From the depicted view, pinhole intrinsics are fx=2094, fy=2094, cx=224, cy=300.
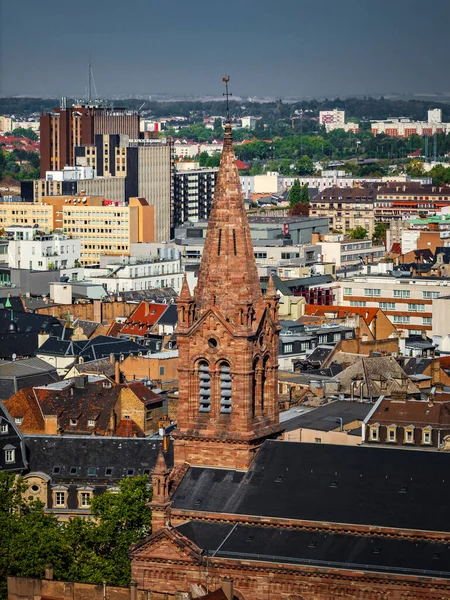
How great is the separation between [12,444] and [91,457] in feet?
17.1

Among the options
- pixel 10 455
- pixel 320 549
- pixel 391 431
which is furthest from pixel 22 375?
pixel 320 549

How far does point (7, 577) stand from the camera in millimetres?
102375

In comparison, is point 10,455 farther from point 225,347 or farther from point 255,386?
point 225,347

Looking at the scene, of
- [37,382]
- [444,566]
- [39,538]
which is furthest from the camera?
[37,382]

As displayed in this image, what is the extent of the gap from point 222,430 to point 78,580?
33.9 ft

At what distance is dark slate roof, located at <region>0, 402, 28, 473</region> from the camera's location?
126812 mm

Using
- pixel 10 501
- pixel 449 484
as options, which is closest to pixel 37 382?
pixel 10 501

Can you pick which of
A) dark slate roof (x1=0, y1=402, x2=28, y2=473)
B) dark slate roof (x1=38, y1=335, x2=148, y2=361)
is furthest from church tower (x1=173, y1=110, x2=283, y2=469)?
dark slate roof (x1=38, y1=335, x2=148, y2=361)

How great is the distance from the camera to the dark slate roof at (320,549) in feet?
305

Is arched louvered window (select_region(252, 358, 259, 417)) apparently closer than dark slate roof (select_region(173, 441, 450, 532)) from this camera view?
No

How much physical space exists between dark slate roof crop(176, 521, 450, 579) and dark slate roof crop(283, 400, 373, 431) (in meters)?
30.4

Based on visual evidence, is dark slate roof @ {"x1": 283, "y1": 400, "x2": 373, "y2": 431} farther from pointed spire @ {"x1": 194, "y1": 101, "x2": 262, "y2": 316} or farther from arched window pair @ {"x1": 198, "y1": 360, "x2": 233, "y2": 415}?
pointed spire @ {"x1": 194, "y1": 101, "x2": 262, "y2": 316}

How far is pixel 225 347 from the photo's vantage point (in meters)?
101

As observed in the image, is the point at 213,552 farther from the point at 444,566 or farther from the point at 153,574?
the point at 444,566
